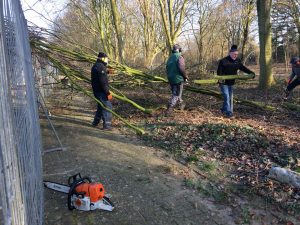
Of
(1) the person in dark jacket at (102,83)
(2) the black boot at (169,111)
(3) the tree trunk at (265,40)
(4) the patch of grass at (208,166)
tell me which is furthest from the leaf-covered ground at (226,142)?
(3) the tree trunk at (265,40)

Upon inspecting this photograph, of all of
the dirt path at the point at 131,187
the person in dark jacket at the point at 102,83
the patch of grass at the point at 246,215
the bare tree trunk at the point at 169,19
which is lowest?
the patch of grass at the point at 246,215

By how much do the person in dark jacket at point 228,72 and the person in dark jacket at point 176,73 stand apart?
42.8 inches

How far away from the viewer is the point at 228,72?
9477 mm

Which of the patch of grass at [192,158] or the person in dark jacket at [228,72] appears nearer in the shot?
the patch of grass at [192,158]

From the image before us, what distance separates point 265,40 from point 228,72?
470 centimetres

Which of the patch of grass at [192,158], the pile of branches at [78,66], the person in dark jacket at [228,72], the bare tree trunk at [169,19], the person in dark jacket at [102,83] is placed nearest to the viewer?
the patch of grass at [192,158]

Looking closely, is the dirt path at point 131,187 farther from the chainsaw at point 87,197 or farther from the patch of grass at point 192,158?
the patch of grass at point 192,158

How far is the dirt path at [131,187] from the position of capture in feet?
14.0

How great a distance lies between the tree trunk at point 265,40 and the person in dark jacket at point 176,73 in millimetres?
5247

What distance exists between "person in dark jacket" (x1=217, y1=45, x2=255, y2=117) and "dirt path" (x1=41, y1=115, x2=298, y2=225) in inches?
122

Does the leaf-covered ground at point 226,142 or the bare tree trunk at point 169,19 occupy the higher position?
the bare tree trunk at point 169,19

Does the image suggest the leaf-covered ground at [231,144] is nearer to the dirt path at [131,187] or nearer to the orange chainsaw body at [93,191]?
the dirt path at [131,187]

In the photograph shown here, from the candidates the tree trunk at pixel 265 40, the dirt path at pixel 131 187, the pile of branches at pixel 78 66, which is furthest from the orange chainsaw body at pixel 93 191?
the tree trunk at pixel 265 40

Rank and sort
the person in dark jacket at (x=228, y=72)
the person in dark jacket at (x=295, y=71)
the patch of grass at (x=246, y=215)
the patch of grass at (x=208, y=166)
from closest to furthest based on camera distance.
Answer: the patch of grass at (x=246, y=215) → the patch of grass at (x=208, y=166) → the person in dark jacket at (x=228, y=72) → the person in dark jacket at (x=295, y=71)
